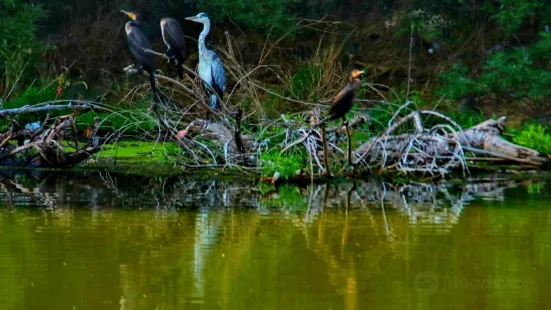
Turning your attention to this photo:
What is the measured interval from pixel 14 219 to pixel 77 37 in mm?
11096

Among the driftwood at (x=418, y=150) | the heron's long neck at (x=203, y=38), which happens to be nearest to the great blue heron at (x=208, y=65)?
the heron's long neck at (x=203, y=38)

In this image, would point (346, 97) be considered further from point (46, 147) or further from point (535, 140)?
point (535, 140)

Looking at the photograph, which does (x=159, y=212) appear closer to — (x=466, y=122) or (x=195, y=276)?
(x=195, y=276)

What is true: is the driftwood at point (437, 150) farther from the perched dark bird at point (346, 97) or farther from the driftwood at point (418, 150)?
the perched dark bird at point (346, 97)

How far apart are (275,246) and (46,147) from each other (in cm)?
482

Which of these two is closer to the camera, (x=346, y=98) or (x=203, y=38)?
(x=346, y=98)

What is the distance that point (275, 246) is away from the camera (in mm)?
7051

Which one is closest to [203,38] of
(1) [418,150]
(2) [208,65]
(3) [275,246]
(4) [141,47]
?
(2) [208,65]

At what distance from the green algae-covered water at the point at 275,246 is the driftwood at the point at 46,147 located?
2.30ft

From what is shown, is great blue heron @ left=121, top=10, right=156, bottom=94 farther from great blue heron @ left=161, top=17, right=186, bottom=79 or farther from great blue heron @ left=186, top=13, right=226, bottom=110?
great blue heron @ left=186, top=13, right=226, bottom=110

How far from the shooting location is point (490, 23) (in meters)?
18.6

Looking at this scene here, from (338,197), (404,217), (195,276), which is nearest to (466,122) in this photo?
(338,197)

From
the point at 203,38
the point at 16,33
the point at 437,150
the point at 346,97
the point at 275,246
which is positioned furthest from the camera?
the point at 16,33

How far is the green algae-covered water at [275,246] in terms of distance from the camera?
555 centimetres
